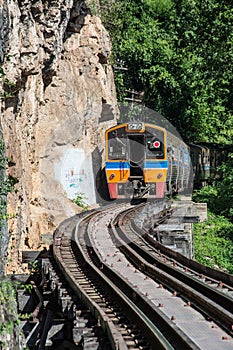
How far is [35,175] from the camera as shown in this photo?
19359mm

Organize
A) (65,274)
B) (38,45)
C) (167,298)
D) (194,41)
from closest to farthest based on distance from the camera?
(167,298), (65,274), (38,45), (194,41)

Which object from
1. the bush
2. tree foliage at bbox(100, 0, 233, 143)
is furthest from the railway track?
tree foliage at bbox(100, 0, 233, 143)

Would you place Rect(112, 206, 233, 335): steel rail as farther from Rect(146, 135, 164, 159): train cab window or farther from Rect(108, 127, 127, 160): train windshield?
Rect(108, 127, 127, 160): train windshield

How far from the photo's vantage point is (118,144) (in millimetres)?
21984

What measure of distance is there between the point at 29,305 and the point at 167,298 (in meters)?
2.77

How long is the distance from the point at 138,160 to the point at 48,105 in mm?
3585

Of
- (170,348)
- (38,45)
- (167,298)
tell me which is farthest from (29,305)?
(38,45)

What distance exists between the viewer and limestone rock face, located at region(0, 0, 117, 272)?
46.3ft

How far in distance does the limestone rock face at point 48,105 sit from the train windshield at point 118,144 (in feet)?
5.64

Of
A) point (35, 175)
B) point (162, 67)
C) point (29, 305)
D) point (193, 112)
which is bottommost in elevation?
point (29, 305)

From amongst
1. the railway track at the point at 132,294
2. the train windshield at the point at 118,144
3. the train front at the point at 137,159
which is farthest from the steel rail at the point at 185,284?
the train windshield at the point at 118,144

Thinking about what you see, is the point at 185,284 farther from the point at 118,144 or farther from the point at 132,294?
the point at 118,144

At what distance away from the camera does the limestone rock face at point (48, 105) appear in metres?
14.1

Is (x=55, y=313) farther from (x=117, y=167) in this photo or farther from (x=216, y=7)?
(x=216, y=7)
